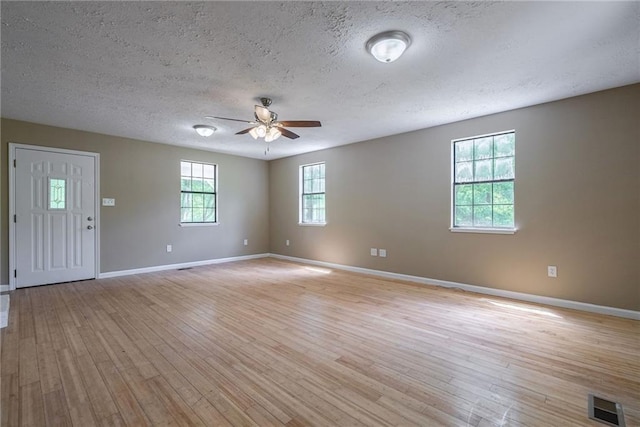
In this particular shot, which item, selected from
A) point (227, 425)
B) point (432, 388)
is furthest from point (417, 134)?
point (227, 425)

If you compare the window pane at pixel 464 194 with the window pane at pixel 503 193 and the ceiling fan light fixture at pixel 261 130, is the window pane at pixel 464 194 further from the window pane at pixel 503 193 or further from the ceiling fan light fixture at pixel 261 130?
the ceiling fan light fixture at pixel 261 130

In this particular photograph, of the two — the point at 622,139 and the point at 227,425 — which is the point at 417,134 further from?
the point at 227,425

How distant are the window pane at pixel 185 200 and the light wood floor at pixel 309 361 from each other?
2.52 metres

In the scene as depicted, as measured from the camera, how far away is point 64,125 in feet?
14.9

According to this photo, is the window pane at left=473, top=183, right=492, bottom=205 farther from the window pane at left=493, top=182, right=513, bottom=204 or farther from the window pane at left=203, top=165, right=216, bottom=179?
the window pane at left=203, top=165, right=216, bottom=179

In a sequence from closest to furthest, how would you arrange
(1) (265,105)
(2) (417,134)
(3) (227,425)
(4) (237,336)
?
(3) (227,425) → (4) (237,336) → (1) (265,105) → (2) (417,134)

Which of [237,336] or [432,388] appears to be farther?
[237,336]

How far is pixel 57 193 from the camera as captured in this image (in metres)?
Answer: 4.62

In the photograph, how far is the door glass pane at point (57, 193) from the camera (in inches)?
180

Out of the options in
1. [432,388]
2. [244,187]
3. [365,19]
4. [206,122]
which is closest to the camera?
[432,388]

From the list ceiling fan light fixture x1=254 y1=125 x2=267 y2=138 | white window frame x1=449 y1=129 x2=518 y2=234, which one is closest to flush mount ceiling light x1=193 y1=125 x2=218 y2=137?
ceiling fan light fixture x1=254 y1=125 x2=267 y2=138

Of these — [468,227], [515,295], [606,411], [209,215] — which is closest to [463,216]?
[468,227]

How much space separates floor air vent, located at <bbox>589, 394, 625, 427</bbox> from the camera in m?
1.62

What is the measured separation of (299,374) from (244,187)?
5.51m
